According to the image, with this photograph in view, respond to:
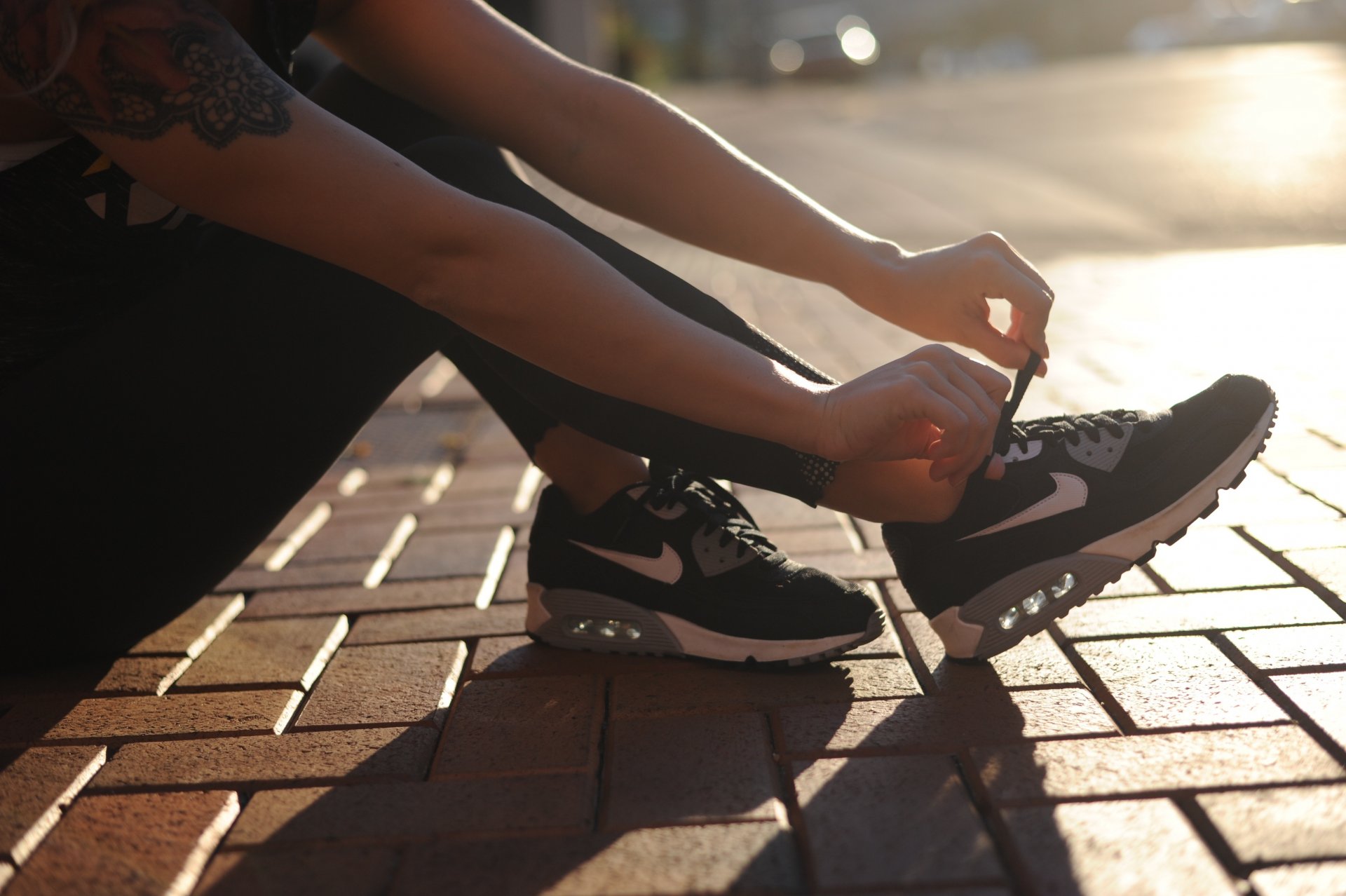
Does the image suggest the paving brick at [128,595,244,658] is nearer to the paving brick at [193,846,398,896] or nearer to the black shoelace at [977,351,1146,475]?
the paving brick at [193,846,398,896]

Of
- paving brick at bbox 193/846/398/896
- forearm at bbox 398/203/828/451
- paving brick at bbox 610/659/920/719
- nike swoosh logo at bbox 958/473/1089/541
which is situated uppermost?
forearm at bbox 398/203/828/451

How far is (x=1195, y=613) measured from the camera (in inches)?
73.0

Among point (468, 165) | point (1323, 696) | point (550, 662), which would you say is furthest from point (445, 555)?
point (1323, 696)

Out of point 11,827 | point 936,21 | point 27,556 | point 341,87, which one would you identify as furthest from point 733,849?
point 936,21

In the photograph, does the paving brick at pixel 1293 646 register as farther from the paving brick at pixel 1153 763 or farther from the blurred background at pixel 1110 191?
the blurred background at pixel 1110 191

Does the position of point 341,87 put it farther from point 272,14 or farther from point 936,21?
point 936,21

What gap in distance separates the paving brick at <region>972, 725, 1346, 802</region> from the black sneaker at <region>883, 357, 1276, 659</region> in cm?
22

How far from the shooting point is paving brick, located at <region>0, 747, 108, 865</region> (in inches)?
55.7

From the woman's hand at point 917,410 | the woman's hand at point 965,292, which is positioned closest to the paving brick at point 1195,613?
the woman's hand at point 965,292

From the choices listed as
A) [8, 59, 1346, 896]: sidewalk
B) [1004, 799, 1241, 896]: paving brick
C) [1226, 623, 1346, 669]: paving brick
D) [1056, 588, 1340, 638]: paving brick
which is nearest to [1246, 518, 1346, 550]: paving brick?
[8, 59, 1346, 896]: sidewalk

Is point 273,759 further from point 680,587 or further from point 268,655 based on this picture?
point 680,587

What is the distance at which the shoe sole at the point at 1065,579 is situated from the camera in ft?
5.44

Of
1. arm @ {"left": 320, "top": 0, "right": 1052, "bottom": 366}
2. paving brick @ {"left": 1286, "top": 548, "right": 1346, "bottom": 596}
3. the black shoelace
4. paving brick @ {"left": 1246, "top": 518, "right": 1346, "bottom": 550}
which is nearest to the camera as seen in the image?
the black shoelace

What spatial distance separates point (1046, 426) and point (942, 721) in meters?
0.45
